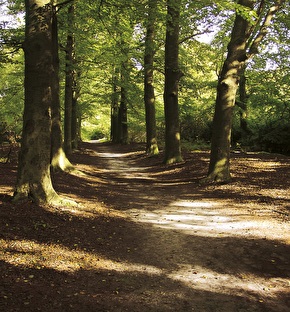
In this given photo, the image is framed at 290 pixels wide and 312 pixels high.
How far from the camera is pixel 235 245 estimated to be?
218 inches

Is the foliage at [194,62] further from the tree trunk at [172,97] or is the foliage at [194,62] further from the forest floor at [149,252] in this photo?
the forest floor at [149,252]

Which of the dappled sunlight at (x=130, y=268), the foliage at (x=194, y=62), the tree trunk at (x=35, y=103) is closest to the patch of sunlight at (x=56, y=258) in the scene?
the dappled sunlight at (x=130, y=268)

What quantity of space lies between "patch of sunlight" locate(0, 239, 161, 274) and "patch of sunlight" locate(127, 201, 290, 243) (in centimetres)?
203

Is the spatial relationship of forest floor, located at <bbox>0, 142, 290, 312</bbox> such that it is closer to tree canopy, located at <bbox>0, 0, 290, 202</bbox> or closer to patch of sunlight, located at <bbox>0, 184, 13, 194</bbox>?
patch of sunlight, located at <bbox>0, 184, 13, 194</bbox>

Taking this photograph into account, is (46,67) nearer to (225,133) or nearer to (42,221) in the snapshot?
(42,221)

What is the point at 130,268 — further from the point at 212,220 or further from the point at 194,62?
the point at 194,62

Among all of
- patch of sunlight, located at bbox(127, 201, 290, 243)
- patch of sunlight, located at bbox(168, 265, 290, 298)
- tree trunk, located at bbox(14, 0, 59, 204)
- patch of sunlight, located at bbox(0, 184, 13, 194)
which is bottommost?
patch of sunlight, located at bbox(168, 265, 290, 298)

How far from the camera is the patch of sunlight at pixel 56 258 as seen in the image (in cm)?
434

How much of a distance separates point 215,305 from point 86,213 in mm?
4073

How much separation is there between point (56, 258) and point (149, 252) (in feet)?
5.01

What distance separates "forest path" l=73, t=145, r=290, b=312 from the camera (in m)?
3.85

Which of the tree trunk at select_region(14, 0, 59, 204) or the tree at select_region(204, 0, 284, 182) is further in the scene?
the tree at select_region(204, 0, 284, 182)

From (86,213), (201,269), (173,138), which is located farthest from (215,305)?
(173,138)

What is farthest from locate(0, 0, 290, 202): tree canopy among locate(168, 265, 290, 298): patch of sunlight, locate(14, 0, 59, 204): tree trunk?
locate(168, 265, 290, 298): patch of sunlight
